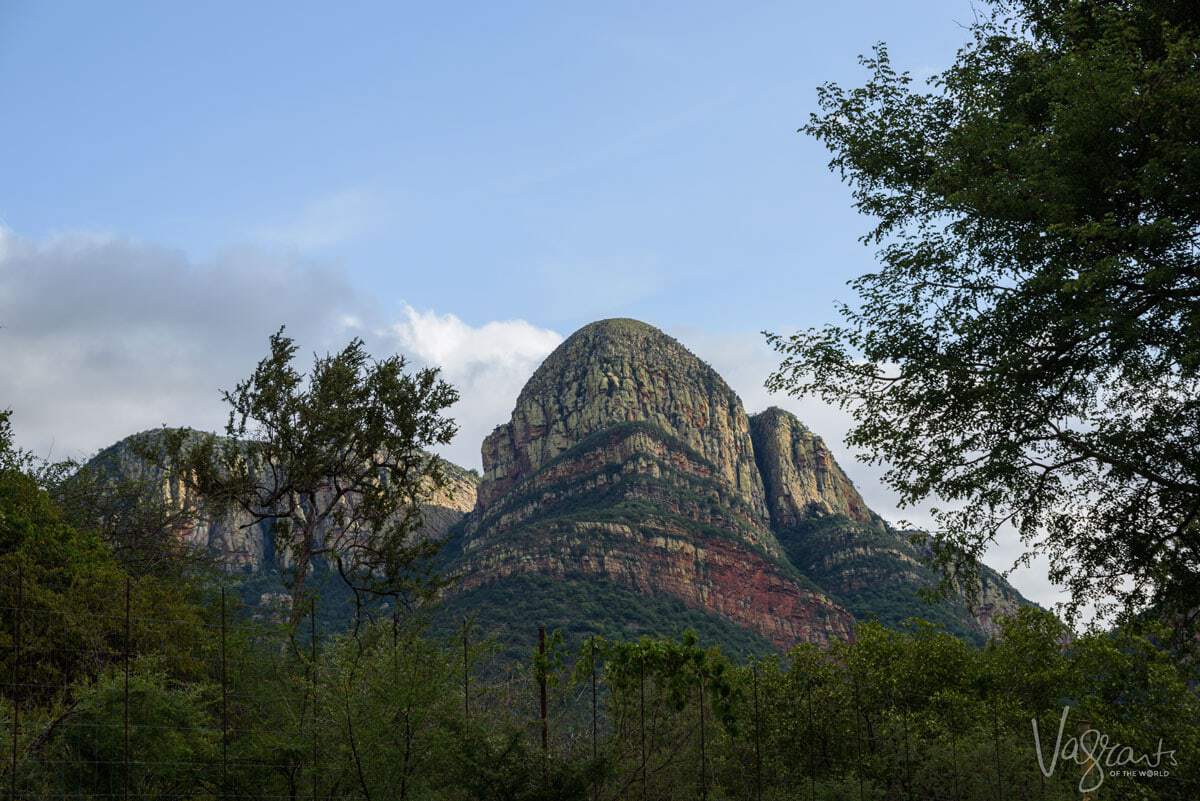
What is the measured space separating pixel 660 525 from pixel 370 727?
298 feet

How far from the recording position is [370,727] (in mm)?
10430

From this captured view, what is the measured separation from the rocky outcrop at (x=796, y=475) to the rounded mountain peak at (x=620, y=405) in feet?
9.24

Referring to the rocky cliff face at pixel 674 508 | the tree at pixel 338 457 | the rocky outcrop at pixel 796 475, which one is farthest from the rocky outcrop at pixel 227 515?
the rocky outcrop at pixel 796 475

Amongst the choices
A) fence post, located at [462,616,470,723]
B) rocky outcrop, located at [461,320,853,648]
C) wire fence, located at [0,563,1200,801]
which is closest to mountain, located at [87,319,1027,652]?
rocky outcrop, located at [461,320,853,648]

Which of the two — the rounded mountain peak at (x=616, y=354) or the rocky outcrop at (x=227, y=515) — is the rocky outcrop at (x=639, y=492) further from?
the rocky outcrop at (x=227, y=515)

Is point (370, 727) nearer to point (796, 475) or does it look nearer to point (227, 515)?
point (227, 515)

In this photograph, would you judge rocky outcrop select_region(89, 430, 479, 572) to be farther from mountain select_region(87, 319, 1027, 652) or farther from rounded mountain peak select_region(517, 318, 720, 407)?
rounded mountain peak select_region(517, 318, 720, 407)

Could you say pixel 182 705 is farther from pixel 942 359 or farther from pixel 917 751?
pixel 917 751

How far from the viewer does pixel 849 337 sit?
13.4 m

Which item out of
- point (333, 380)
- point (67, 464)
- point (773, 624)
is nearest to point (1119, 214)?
point (333, 380)

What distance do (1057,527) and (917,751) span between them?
5809mm

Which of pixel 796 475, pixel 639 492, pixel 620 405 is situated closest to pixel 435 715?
pixel 639 492

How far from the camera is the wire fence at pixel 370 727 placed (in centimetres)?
1055

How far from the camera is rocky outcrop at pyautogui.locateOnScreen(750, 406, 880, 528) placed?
13738 cm
